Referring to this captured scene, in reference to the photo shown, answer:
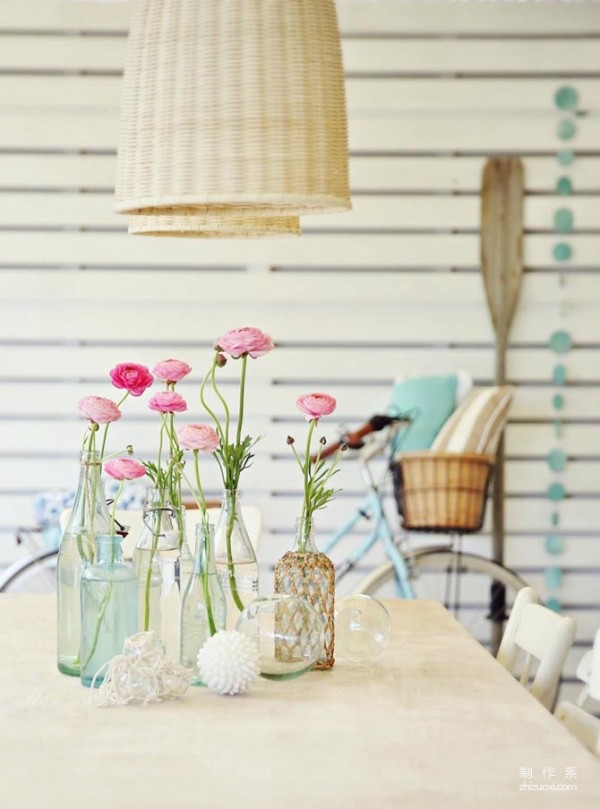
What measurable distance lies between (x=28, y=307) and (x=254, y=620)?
2.98 metres

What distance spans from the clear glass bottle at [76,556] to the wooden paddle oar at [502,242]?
2793mm

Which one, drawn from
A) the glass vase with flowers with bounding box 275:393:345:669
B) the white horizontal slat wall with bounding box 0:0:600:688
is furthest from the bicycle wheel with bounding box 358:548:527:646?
the glass vase with flowers with bounding box 275:393:345:669

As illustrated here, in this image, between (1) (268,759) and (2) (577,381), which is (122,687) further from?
(2) (577,381)

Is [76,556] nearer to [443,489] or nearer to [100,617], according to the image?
[100,617]

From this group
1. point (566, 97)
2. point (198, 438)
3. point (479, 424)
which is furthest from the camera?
point (566, 97)

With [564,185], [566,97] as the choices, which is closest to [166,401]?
[564,185]

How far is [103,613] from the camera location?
83.7 inches

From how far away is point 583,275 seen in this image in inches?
191

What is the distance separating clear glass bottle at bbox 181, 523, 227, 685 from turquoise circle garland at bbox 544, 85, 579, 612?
9.43 feet

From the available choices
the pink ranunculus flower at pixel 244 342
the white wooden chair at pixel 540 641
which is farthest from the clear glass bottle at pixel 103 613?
the white wooden chair at pixel 540 641

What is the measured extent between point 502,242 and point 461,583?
1.39 metres

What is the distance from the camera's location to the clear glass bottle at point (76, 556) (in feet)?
7.38

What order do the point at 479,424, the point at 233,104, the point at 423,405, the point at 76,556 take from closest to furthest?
the point at 233,104 → the point at 76,556 → the point at 479,424 → the point at 423,405

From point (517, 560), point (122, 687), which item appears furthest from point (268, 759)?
point (517, 560)
